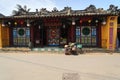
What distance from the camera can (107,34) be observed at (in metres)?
20.4

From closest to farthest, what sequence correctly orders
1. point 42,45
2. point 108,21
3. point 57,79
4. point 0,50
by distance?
point 57,79, point 108,21, point 0,50, point 42,45

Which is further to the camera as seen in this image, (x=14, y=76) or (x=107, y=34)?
(x=107, y=34)

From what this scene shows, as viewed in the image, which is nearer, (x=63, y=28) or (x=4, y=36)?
(x=63, y=28)

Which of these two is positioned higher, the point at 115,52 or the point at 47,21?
the point at 47,21

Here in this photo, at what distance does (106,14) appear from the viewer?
63.6 ft

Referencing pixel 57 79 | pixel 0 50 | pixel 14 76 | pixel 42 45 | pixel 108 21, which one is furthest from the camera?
pixel 42 45

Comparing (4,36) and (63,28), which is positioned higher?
(63,28)

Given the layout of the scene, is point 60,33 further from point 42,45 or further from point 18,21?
point 18,21

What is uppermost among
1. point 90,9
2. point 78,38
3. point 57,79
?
point 90,9

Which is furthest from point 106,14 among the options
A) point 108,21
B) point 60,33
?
point 60,33

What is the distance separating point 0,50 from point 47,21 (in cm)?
543

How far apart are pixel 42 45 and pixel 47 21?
262 centimetres

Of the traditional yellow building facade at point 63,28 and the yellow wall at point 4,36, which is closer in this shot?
the traditional yellow building facade at point 63,28

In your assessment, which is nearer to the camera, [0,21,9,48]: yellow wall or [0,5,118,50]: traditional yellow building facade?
[0,5,118,50]: traditional yellow building facade
